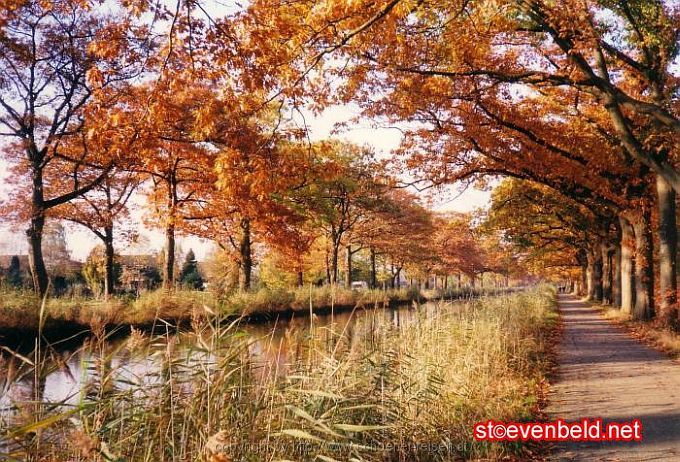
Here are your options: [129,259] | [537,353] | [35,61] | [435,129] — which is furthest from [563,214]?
[129,259]

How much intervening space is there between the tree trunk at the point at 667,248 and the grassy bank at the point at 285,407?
920cm

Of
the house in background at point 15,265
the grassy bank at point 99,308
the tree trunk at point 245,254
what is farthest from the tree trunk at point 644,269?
the house in background at point 15,265

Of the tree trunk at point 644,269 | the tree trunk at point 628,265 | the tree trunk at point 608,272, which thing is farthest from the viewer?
the tree trunk at point 608,272

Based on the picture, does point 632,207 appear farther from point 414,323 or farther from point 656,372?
point 414,323

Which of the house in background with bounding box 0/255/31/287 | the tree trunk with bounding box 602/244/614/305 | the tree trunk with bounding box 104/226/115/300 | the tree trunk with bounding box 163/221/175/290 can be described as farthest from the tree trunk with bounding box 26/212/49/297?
the house in background with bounding box 0/255/31/287

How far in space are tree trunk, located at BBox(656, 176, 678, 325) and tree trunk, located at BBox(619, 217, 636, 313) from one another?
3619 mm

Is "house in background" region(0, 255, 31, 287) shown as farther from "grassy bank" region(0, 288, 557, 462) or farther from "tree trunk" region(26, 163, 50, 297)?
"grassy bank" region(0, 288, 557, 462)

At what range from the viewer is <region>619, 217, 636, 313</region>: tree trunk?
18609 mm

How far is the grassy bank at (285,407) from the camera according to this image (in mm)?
3322

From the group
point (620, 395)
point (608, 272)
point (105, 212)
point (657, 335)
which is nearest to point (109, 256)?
point (105, 212)

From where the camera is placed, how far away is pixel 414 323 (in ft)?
26.7

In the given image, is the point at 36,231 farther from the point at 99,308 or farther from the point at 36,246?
the point at 99,308

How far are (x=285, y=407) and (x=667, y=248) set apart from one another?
14.8m

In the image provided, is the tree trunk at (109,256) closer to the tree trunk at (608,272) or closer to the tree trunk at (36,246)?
the tree trunk at (36,246)
